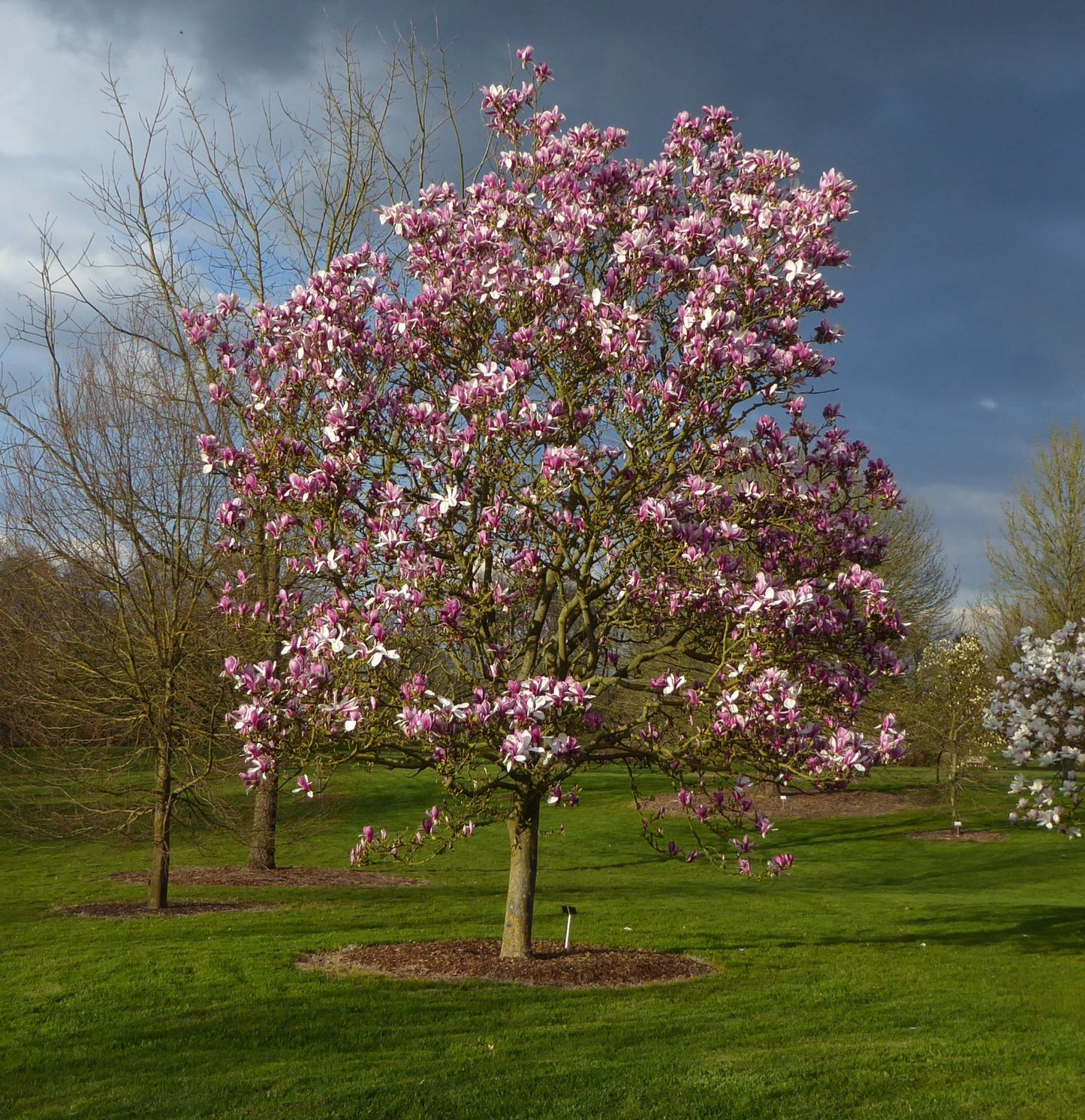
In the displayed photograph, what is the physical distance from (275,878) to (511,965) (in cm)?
1064

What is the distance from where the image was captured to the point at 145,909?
17.2 meters

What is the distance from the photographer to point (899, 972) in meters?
14.0

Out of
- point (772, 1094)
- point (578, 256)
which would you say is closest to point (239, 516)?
point (578, 256)

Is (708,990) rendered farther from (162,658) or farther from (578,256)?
(162,658)

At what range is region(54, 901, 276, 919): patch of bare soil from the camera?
1661cm

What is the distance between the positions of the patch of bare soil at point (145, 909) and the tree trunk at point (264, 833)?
338 centimetres

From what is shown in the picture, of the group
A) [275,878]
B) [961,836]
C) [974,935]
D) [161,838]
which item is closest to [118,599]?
[161,838]

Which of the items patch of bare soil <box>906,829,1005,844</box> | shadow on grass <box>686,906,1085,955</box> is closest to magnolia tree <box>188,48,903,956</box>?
shadow on grass <box>686,906,1085,955</box>

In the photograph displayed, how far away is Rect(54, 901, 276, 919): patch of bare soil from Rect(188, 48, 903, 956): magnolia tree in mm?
7335

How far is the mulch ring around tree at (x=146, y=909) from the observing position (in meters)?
16.6

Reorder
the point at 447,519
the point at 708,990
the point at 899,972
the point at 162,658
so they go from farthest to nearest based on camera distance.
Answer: the point at 162,658 → the point at 899,972 → the point at 708,990 → the point at 447,519

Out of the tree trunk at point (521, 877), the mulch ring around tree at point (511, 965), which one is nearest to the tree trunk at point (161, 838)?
the mulch ring around tree at point (511, 965)

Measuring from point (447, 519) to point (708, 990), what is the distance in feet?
21.8

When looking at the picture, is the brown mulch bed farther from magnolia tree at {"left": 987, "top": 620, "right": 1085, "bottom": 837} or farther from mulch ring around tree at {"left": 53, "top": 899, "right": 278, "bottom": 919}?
magnolia tree at {"left": 987, "top": 620, "right": 1085, "bottom": 837}
